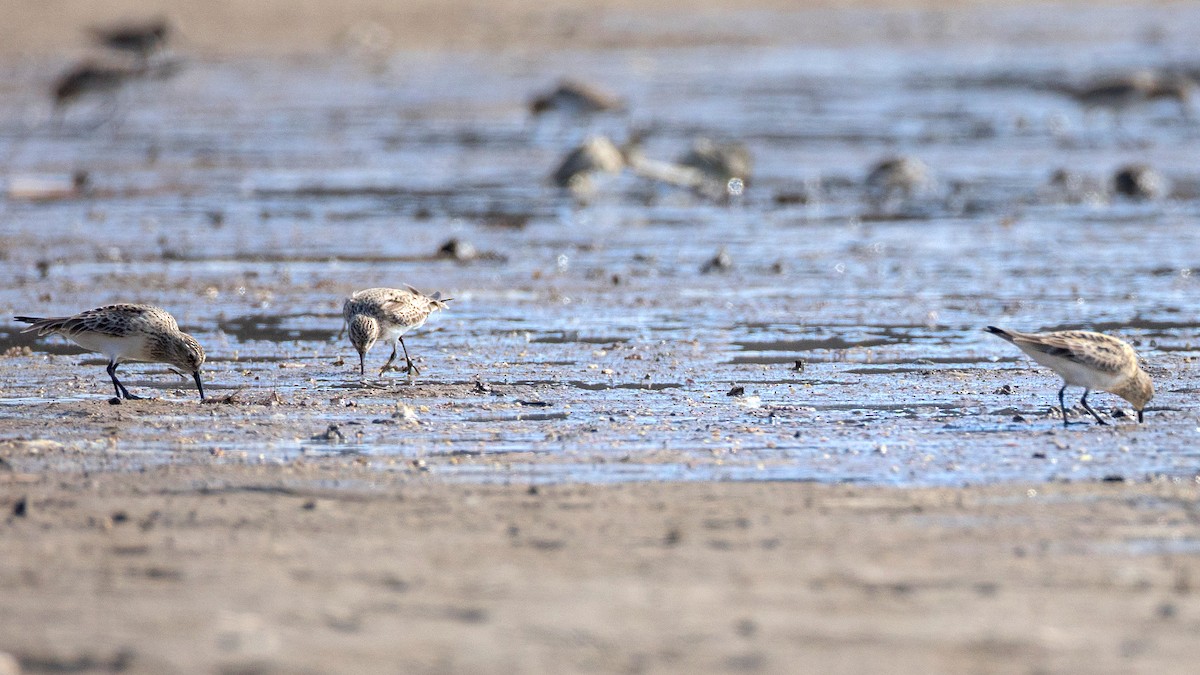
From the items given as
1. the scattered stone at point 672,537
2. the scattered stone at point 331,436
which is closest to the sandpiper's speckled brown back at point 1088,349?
the scattered stone at point 672,537

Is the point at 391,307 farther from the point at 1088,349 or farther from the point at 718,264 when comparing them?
the point at 718,264

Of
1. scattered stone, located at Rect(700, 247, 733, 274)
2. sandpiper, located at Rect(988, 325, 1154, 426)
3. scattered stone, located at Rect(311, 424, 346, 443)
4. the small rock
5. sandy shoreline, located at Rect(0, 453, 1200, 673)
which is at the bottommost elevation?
the small rock

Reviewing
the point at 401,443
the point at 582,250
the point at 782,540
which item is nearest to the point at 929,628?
the point at 782,540

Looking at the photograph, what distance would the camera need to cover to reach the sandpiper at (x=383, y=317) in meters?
9.88

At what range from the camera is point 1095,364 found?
8672mm

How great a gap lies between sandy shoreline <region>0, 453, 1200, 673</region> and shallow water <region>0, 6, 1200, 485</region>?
1.89 feet

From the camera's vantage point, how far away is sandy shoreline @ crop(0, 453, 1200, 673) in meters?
5.30

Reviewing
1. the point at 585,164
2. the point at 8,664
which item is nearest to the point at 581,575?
the point at 8,664

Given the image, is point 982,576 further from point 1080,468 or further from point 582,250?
point 582,250

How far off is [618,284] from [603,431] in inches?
210

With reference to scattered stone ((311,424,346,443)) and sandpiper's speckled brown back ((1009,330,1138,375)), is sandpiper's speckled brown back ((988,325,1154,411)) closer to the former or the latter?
sandpiper's speckled brown back ((1009,330,1138,375))

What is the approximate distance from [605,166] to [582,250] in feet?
17.4

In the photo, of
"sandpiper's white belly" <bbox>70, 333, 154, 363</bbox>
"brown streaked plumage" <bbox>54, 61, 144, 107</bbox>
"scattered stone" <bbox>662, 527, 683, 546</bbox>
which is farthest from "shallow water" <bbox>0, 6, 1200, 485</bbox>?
"scattered stone" <bbox>662, 527, 683, 546</bbox>

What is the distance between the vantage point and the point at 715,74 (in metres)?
38.8
